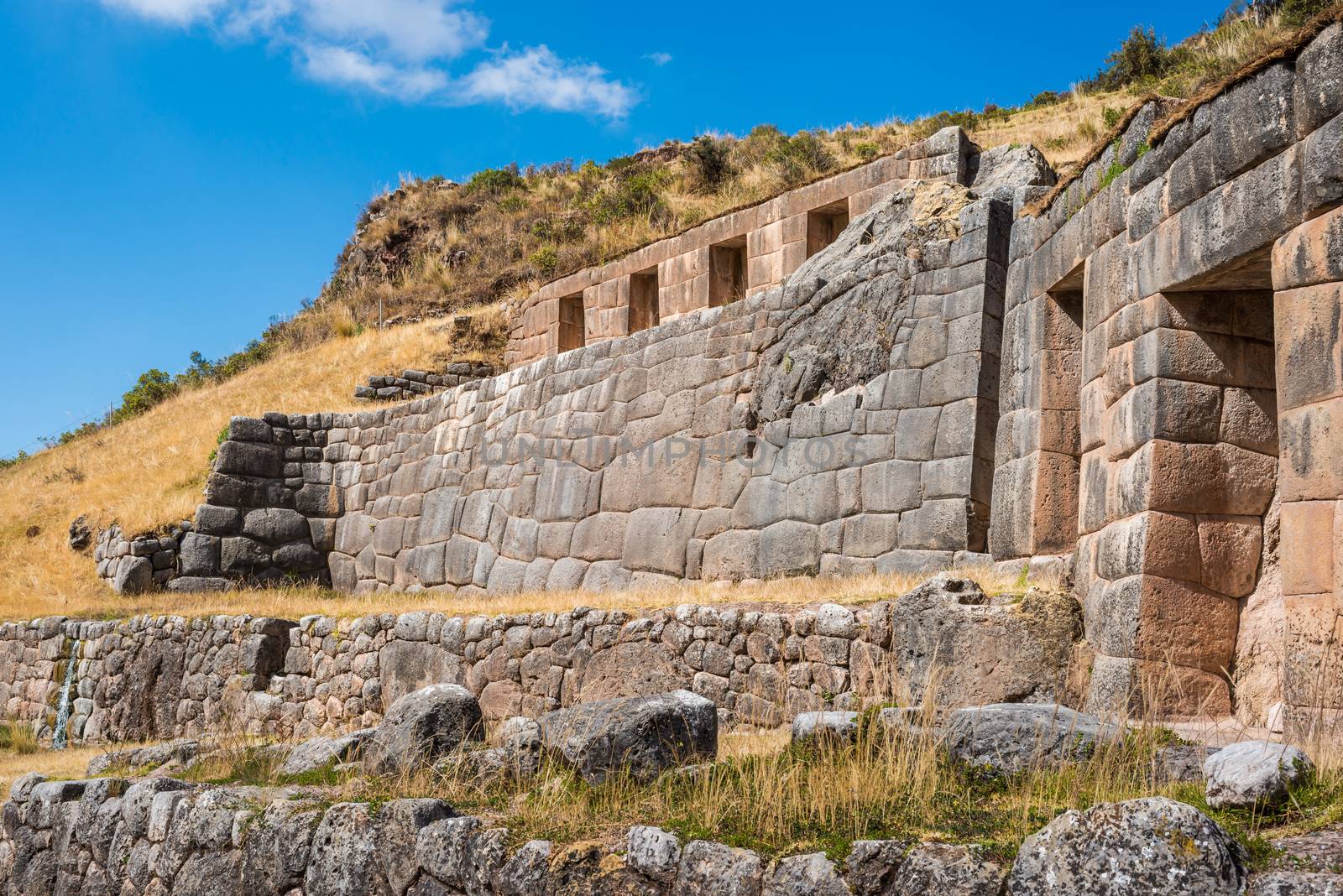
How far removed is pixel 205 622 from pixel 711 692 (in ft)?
24.4

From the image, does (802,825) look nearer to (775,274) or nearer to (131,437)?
(775,274)

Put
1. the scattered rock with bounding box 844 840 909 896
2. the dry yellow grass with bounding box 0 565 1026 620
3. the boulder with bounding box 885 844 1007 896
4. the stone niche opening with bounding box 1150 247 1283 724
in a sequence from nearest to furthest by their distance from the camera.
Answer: the boulder with bounding box 885 844 1007 896, the scattered rock with bounding box 844 840 909 896, the stone niche opening with bounding box 1150 247 1283 724, the dry yellow grass with bounding box 0 565 1026 620

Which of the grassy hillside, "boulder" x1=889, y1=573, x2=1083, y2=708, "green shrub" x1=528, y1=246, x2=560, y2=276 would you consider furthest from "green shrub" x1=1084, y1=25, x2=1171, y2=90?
"boulder" x1=889, y1=573, x2=1083, y2=708

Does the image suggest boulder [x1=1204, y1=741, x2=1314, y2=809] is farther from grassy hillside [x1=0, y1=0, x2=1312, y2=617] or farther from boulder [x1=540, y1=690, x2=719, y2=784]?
grassy hillside [x1=0, y1=0, x2=1312, y2=617]

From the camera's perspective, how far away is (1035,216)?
871cm

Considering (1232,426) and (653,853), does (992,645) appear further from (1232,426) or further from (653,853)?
(653,853)

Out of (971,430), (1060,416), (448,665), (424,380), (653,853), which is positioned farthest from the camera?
(424,380)

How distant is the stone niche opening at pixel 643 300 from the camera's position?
18656 millimetres

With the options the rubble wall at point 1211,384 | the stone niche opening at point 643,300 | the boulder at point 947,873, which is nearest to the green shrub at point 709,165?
the stone niche opening at point 643,300

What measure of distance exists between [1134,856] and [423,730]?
398 cm

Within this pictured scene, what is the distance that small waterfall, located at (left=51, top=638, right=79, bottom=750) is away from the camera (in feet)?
47.0

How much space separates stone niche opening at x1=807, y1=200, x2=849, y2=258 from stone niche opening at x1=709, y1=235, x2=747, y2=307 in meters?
1.22

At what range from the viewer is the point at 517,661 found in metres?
10.4

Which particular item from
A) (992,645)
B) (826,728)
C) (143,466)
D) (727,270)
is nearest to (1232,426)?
(992,645)
